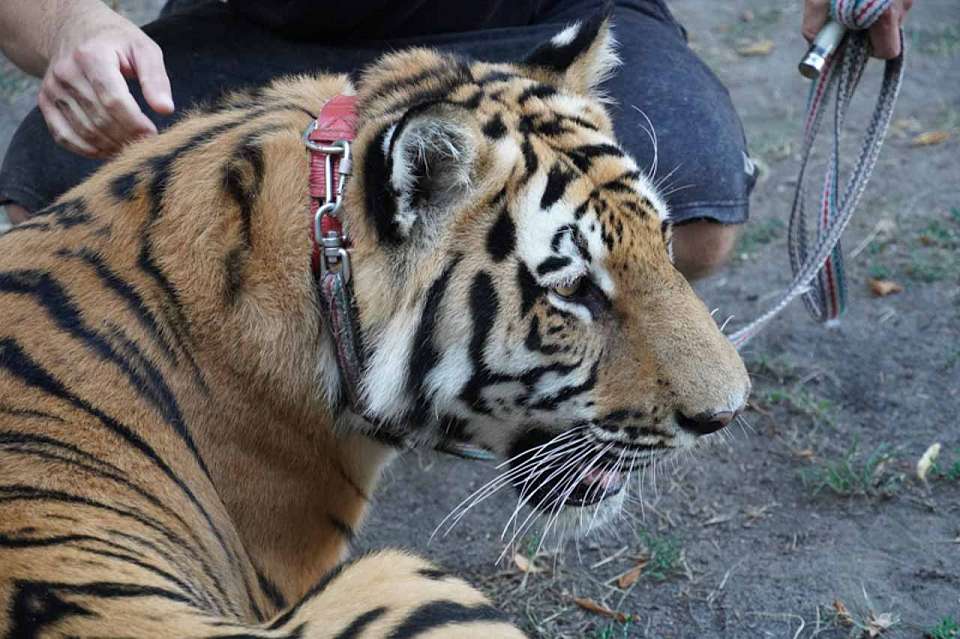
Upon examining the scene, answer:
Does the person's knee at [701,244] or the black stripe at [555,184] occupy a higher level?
the black stripe at [555,184]

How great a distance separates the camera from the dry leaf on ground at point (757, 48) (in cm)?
611

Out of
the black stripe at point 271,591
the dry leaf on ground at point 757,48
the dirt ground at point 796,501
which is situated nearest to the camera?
the black stripe at point 271,591

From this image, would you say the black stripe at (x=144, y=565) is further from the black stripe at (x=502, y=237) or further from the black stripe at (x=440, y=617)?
the black stripe at (x=502, y=237)

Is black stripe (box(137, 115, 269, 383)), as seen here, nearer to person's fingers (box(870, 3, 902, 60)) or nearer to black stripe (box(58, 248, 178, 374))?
black stripe (box(58, 248, 178, 374))

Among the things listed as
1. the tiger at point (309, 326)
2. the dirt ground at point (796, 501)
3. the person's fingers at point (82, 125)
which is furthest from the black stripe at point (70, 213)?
the dirt ground at point (796, 501)

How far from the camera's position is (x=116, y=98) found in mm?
2139

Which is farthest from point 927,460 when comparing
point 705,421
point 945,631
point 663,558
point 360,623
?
point 360,623

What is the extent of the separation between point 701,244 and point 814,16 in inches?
25.6

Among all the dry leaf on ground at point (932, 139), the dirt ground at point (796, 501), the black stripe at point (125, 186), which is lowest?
the dry leaf on ground at point (932, 139)

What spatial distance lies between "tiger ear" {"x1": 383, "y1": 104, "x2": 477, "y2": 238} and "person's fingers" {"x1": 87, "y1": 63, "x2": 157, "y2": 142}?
68cm

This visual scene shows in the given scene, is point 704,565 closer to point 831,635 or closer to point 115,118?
point 831,635

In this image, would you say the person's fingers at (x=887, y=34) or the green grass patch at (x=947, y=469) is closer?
the person's fingers at (x=887, y=34)

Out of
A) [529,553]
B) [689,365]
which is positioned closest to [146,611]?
[689,365]

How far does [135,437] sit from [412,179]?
24.6 inches
